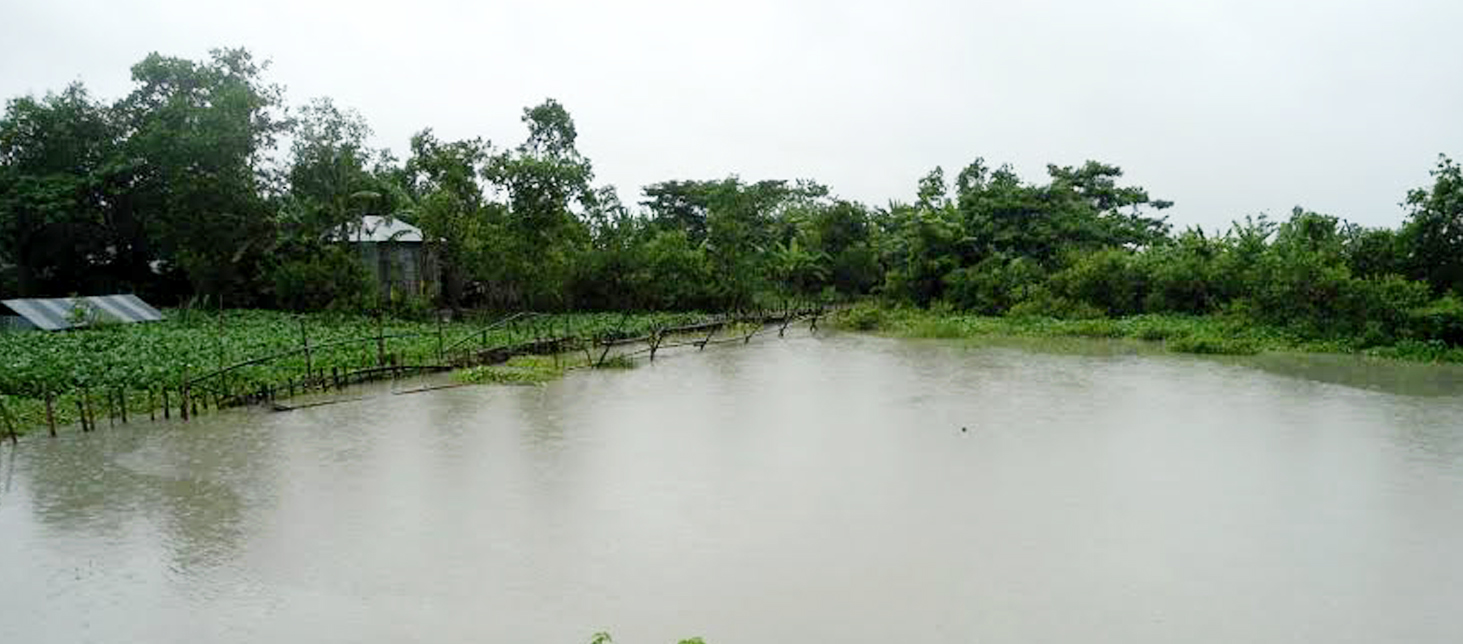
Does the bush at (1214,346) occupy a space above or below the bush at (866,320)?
below

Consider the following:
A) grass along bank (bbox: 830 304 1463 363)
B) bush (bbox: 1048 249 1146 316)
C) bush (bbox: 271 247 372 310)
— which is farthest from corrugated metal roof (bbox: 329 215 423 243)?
bush (bbox: 1048 249 1146 316)

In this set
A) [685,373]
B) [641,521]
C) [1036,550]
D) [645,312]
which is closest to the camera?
[1036,550]

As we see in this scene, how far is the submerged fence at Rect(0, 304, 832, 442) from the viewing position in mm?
10234

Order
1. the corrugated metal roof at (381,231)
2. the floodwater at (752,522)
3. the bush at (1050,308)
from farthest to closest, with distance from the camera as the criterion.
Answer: the bush at (1050,308) < the corrugated metal roof at (381,231) < the floodwater at (752,522)

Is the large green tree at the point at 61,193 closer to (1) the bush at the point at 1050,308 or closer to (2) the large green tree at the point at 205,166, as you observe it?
(2) the large green tree at the point at 205,166

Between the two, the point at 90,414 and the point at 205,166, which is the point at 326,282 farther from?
the point at 90,414

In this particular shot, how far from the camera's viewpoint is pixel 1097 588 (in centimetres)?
569

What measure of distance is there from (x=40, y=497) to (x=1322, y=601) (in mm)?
8685

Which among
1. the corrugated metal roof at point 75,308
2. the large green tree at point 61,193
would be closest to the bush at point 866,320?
the corrugated metal roof at point 75,308

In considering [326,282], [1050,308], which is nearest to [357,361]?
[326,282]

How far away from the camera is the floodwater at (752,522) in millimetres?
5371

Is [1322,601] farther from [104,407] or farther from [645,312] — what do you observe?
[645,312]

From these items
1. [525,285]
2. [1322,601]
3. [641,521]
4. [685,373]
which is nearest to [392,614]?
[641,521]

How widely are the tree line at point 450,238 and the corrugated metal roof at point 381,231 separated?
33 cm
